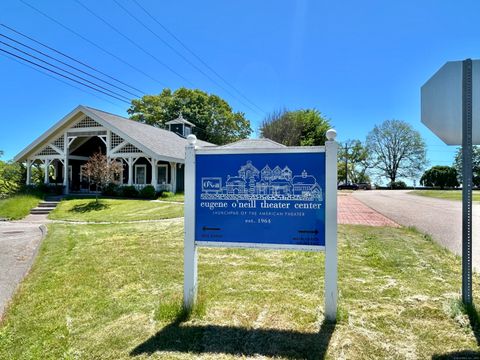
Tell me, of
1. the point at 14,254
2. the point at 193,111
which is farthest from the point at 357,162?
the point at 14,254

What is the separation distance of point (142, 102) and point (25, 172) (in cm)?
2499

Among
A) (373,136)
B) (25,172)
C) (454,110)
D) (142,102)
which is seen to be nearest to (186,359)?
(454,110)

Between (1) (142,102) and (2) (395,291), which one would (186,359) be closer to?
(2) (395,291)

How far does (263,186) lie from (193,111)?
4564 centimetres

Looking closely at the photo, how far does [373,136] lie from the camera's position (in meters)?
74.5

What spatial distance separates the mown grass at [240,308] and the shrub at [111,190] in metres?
16.0

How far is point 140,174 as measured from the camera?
26.0 m

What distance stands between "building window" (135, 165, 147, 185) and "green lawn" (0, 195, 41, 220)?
23.5ft

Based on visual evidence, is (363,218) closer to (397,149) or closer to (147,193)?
(147,193)

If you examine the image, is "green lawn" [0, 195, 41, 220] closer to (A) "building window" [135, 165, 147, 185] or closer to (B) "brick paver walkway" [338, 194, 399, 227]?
(A) "building window" [135, 165, 147, 185]

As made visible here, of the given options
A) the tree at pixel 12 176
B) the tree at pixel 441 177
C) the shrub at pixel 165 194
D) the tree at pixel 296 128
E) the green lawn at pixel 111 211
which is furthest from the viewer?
the tree at pixel 441 177

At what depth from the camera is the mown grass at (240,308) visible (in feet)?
10.8

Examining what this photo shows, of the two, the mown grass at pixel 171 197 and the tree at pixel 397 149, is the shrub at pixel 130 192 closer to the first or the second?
the mown grass at pixel 171 197

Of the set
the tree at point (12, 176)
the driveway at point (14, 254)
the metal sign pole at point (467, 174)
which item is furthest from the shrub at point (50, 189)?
the metal sign pole at point (467, 174)
